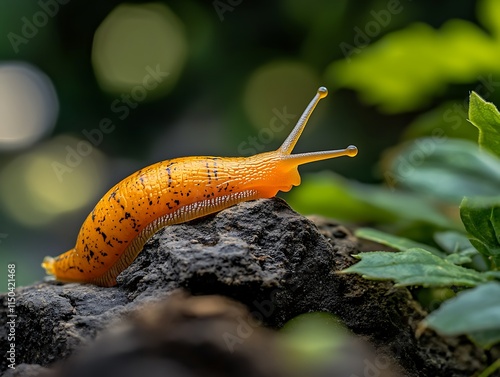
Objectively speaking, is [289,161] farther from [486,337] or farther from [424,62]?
[424,62]

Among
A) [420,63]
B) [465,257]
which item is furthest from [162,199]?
[420,63]

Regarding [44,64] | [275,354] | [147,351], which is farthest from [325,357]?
[44,64]

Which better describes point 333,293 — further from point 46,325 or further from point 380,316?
point 46,325

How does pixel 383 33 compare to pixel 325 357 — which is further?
pixel 383 33

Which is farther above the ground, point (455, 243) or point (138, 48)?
point (138, 48)

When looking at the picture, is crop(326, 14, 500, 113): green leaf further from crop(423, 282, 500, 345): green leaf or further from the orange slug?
crop(423, 282, 500, 345): green leaf

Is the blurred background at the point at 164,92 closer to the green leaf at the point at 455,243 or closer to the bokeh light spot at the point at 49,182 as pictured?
the bokeh light spot at the point at 49,182
